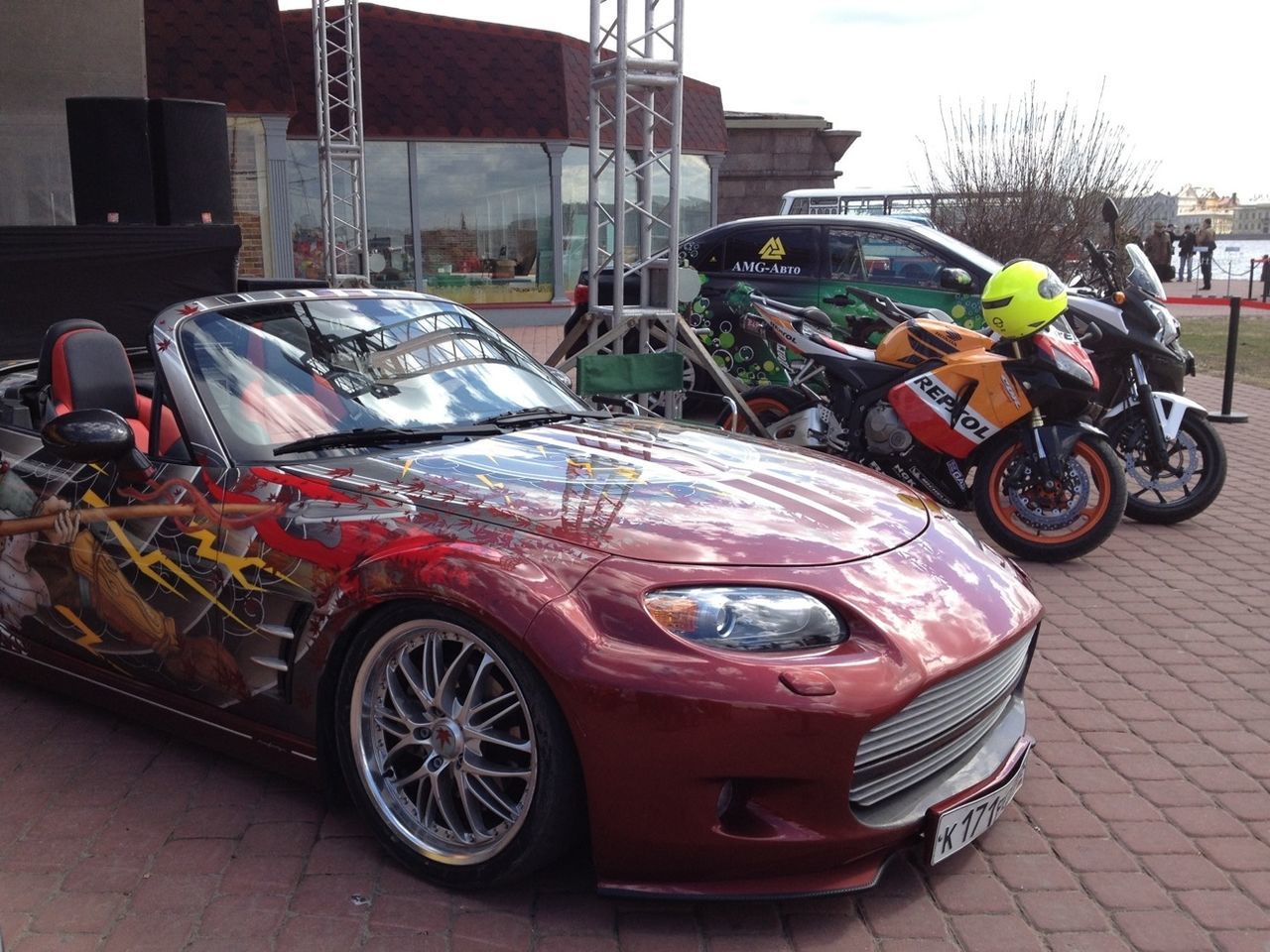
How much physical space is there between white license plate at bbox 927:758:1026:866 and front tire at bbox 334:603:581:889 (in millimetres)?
844

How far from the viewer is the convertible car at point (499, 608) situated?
2553 millimetres

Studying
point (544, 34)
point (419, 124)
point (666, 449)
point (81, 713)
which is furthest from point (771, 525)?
point (544, 34)

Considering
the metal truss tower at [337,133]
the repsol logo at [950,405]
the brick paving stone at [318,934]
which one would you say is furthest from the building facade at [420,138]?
the brick paving stone at [318,934]

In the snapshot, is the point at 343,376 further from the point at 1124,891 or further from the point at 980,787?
the point at 1124,891

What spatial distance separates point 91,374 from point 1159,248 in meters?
22.4

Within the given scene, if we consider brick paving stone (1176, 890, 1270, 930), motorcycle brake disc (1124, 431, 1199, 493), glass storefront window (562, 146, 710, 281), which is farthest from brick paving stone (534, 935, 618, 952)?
glass storefront window (562, 146, 710, 281)

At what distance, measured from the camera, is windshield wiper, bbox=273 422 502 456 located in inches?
131

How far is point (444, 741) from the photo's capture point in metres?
2.85

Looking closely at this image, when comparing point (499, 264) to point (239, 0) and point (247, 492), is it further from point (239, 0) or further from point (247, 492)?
point (247, 492)

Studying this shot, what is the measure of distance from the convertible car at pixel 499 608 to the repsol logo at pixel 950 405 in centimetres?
246

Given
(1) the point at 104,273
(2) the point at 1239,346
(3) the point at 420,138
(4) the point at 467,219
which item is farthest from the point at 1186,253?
(1) the point at 104,273

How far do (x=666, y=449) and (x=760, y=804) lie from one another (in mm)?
1332

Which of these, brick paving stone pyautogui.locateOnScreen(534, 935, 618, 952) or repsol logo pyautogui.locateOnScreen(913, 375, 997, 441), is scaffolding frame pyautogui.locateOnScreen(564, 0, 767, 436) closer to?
repsol logo pyautogui.locateOnScreen(913, 375, 997, 441)

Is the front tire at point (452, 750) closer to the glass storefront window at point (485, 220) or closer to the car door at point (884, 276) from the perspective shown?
the car door at point (884, 276)
